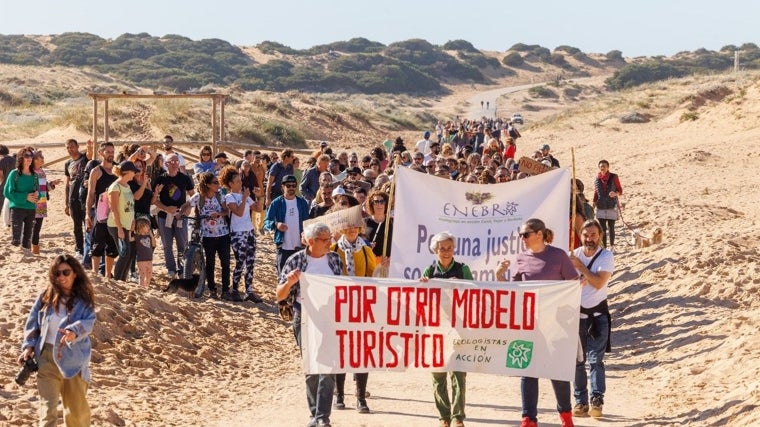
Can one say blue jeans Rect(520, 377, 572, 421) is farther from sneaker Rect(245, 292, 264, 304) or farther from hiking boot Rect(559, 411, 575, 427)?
sneaker Rect(245, 292, 264, 304)

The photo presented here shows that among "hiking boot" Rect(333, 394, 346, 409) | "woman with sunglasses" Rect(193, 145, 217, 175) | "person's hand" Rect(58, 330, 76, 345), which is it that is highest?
"woman with sunglasses" Rect(193, 145, 217, 175)

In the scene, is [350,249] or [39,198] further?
[39,198]

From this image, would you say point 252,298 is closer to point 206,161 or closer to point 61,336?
point 206,161

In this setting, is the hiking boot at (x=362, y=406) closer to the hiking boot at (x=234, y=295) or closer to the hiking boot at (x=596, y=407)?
A: the hiking boot at (x=596, y=407)

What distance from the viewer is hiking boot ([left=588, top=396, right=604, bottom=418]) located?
8953mm

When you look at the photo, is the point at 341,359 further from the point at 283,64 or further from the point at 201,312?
the point at 283,64

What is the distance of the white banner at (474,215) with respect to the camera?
10.0 meters

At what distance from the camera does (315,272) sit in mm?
8430

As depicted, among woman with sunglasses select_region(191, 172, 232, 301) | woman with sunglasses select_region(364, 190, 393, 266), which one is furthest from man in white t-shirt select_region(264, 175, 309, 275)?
woman with sunglasses select_region(364, 190, 393, 266)

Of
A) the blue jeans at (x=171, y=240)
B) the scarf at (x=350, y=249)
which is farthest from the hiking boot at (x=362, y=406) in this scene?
the blue jeans at (x=171, y=240)

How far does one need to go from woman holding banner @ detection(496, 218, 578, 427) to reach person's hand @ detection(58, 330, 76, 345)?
300cm

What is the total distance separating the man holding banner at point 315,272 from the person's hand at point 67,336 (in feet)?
5.52

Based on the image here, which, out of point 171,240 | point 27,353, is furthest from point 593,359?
point 171,240

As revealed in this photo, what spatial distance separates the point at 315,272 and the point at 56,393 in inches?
78.2
